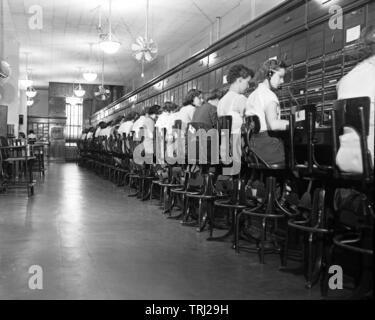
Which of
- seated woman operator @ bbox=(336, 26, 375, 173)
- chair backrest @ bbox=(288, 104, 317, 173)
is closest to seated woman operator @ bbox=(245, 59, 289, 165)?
chair backrest @ bbox=(288, 104, 317, 173)

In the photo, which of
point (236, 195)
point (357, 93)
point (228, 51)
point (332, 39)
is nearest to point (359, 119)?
point (357, 93)

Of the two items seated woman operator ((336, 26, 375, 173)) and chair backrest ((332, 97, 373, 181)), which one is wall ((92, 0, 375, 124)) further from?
chair backrest ((332, 97, 373, 181))

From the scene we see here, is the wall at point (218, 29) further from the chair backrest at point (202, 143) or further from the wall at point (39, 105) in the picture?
the wall at point (39, 105)

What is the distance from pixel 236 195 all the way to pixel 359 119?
1720mm

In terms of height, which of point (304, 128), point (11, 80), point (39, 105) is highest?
point (39, 105)

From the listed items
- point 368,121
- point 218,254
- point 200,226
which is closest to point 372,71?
point 368,121

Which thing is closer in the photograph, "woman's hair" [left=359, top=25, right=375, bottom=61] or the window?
"woman's hair" [left=359, top=25, right=375, bottom=61]

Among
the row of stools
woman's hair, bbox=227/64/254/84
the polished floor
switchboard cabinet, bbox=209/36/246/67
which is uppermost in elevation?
switchboard cabinet, bbox=209/36/246/67

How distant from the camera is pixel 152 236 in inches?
162

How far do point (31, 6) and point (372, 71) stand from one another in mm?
8959

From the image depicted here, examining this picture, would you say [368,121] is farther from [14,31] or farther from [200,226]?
[14,31]

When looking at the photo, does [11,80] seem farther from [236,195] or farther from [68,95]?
[236,195]

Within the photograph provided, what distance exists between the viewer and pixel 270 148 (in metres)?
3.10

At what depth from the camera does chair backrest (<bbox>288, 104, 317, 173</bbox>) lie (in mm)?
2582
